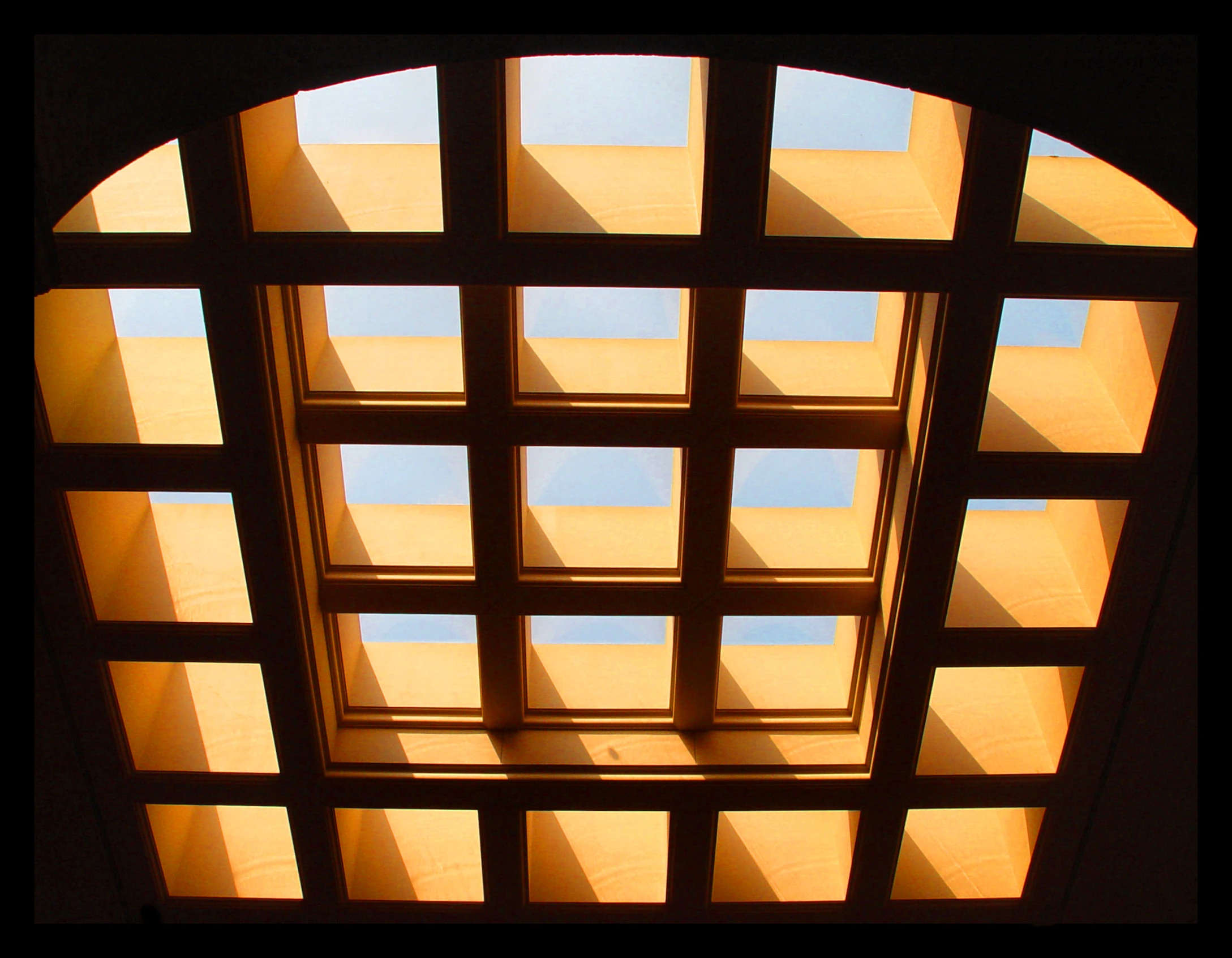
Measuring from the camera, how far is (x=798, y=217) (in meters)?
7.67

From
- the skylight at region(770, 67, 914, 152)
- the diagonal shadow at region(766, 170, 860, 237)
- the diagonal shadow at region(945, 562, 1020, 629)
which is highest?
the skylight at region(770, 67, 914, 152)

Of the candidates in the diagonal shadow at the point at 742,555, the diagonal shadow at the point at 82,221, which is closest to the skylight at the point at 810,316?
the diagonal shadow at the point at 742,555

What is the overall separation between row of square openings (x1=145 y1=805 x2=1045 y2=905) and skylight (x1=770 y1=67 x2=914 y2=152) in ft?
25.0

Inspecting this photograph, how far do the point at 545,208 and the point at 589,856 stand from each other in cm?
827

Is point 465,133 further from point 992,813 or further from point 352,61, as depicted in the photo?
point 992,813

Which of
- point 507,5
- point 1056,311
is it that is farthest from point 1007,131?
point 507,5

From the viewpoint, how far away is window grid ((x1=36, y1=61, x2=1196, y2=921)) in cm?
748

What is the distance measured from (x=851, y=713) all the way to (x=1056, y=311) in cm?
494

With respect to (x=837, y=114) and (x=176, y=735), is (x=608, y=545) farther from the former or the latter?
(x=176, y=735)

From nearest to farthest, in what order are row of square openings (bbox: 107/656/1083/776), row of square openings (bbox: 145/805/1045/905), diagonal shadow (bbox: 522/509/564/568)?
1. diagonal shadow (bbox: 522/509/564/568)
2. row of square openings (bbox: 107/656/1083/776)
3. row of square openings (bbox: 145/805/1045/905)

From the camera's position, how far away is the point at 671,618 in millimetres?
11172

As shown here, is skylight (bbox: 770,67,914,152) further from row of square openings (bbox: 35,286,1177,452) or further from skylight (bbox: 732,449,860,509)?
skylight (bbox: 732,449,860,509)

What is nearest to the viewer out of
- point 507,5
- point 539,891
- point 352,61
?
point 507,5

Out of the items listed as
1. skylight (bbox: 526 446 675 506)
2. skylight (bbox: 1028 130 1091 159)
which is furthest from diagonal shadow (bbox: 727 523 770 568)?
skylight (bbox: 1028 130 1091 159)
